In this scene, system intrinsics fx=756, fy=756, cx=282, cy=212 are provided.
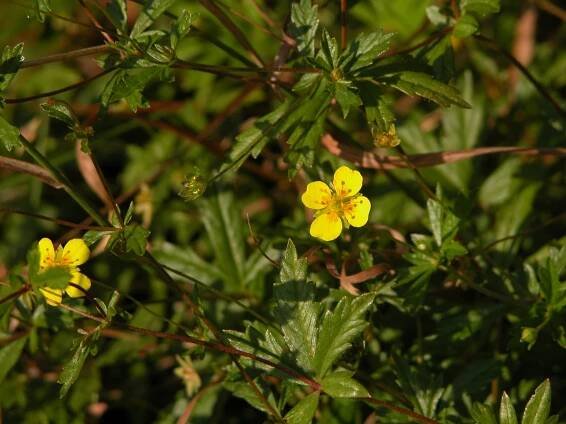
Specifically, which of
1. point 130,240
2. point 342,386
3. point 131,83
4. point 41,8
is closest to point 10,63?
point 41,8

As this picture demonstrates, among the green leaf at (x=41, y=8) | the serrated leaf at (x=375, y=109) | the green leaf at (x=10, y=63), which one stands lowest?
the serrated leaf at (x=375, y=109)

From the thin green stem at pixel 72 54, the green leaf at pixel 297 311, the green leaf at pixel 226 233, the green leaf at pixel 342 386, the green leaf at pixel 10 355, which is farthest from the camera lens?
the green leaf at pixel 226 233

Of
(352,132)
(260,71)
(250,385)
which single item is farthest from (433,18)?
(250,385)

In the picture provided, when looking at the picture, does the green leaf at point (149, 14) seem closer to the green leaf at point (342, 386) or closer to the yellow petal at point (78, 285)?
the yellow petal at point (78, 285)

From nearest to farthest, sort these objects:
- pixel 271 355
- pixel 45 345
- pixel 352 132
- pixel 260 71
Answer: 1. pixel 271 355
2. pixel 260 71
3. pixel 45 345
4. pixel 352 132

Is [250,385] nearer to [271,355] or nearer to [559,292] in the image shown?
[271,355]

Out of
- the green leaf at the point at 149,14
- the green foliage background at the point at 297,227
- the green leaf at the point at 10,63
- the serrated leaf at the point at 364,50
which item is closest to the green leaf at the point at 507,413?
the green foliage background at the point at 297,227

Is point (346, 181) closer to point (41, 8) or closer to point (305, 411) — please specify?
point (305, 411)

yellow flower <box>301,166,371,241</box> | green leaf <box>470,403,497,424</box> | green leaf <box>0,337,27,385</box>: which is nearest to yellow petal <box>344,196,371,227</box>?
yellow flower <box>301,166,371,241</box>
